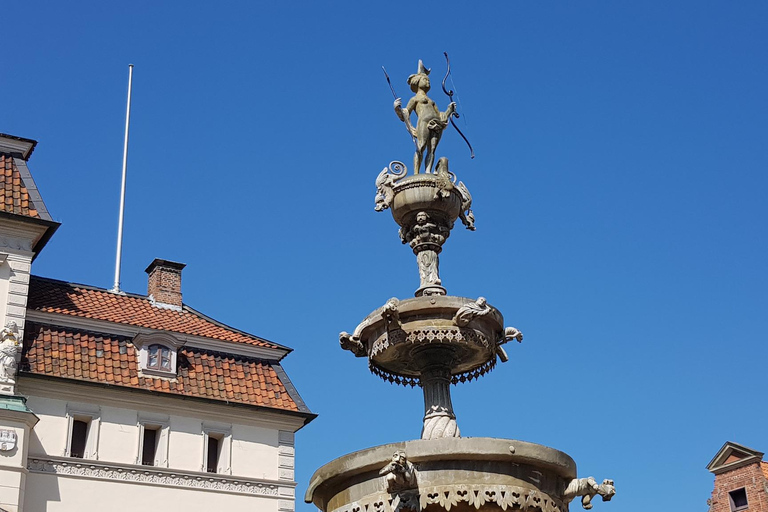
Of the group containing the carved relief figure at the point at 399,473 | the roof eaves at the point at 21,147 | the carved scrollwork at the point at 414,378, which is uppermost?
the roof eaves at the point at 21,147

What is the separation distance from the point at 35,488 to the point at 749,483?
71.6 ft

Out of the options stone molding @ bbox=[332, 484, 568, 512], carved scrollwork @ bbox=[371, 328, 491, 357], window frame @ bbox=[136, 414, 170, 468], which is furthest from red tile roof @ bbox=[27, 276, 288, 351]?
stone molding @ bbox=[332, 484, 568, 512]

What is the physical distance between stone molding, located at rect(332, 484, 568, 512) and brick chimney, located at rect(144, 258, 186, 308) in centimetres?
2406

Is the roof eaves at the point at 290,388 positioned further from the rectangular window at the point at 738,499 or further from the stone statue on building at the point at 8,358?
the rectangular window at the point at 738,499

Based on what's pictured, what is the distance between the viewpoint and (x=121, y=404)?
28.7m

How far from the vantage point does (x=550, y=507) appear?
1090 cm

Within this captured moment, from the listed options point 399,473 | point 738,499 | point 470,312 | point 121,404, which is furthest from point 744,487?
point 399,473

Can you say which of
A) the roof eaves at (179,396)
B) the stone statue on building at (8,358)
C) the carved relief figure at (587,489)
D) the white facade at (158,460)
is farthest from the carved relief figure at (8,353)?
the carved relief figure at (587,489)

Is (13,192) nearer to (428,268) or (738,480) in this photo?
(428,268)

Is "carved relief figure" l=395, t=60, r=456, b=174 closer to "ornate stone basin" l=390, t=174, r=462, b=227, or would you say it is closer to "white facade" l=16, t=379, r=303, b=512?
"ornate stone basin" l=390, t=174, r=462, b=227

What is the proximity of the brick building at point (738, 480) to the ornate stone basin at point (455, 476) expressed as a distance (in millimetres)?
24158

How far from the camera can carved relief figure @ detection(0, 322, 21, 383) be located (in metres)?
26.5

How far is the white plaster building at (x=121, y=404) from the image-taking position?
27.2 m

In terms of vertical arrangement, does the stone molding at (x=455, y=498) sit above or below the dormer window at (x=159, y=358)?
below
